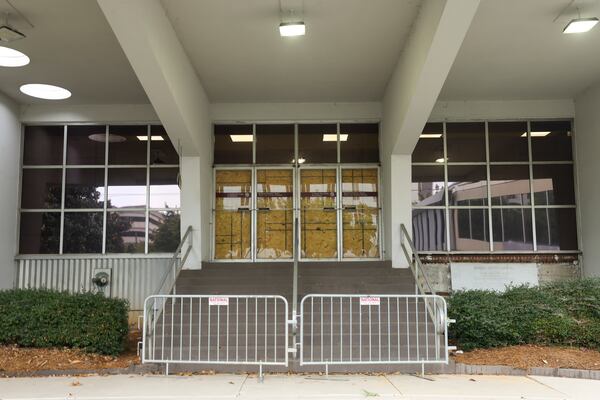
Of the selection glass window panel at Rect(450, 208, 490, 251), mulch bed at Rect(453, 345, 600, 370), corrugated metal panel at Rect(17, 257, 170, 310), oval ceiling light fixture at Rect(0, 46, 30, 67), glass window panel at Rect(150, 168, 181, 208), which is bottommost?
→ mulch bed at Rect(453, 345, 600, 370)

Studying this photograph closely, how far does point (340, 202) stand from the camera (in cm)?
1127

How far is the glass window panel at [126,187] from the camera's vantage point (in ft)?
37.0

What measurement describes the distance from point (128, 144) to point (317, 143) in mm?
4203

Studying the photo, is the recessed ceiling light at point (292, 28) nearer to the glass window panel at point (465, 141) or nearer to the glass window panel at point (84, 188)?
the glass window panel at point (465, 141)

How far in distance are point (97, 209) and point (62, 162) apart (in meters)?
1.35

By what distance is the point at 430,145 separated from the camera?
11461 millimetres

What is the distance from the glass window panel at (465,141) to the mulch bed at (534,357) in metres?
5.17

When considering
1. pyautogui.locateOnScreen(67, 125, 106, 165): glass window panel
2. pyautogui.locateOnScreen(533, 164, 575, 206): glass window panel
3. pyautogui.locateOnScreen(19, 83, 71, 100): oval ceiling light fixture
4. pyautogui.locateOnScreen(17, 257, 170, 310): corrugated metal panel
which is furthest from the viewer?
pyautogui.locateOnScreen(67, 125, 106, 165): glass window panel

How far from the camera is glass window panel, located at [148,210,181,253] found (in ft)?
36.3

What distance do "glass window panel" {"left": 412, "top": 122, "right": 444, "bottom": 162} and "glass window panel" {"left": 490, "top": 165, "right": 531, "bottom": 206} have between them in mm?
1219

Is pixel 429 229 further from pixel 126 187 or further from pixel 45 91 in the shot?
pixel 45 91

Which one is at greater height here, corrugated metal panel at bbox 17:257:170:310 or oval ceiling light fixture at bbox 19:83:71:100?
oval ceiling light fixture at bbox 19:83:71:100

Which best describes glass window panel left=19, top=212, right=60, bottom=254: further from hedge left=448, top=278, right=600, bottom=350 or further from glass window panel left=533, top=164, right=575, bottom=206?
glass window panel left=533, top=164, right=575, bottom=206

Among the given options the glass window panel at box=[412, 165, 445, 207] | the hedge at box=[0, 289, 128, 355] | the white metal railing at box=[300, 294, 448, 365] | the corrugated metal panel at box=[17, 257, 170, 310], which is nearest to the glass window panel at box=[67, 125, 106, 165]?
the corrugated metal panel at box=[17, 257, 170, 310]
